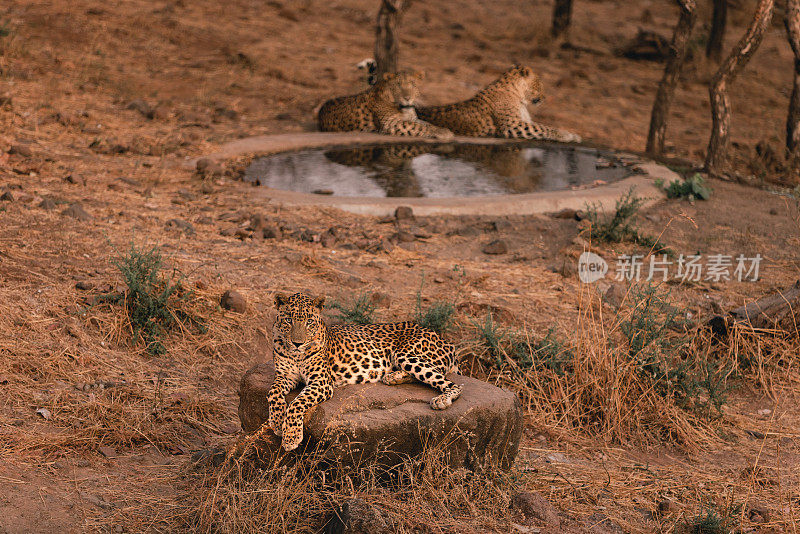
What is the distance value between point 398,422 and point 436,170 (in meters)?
6.73

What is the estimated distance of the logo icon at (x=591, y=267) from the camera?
8391mm

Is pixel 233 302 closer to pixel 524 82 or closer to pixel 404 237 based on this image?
pixel 404 237

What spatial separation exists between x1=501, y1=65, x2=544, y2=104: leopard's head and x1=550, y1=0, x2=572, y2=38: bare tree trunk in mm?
7860

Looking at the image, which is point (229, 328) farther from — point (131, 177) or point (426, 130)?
point (426, 130)

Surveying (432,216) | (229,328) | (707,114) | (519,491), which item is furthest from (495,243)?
(707,114)

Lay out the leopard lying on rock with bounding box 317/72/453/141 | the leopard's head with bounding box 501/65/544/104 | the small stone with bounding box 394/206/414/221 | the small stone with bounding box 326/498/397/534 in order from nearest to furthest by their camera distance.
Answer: the small stone with bounding box 326/498/397/534, the small stone with bounding box 394/206/414/221, the leopard lying on rock with bounding box 317/72/453/141, the leopard's head with bounding box 501/65/544/104

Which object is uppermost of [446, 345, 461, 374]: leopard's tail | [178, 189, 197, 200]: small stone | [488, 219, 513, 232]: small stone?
[446, 345, 461, 374]: leopard's tail

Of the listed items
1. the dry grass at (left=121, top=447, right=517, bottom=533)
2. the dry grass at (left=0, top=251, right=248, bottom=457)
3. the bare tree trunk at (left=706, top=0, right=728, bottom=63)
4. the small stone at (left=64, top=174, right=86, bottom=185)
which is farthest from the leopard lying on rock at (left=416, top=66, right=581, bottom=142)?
the dry grass at (left=121, top=447, right=517, bottom=533)

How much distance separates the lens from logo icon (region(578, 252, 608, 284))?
27.5 ft

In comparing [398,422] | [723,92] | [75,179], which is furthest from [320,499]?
[723,92]

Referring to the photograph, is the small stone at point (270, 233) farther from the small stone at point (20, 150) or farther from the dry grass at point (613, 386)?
the small stone at point (20, 150)

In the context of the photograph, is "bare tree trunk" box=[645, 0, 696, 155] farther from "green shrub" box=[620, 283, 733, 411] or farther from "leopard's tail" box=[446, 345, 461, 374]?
"leopard's tail" box=[446, 345, 461, 374]

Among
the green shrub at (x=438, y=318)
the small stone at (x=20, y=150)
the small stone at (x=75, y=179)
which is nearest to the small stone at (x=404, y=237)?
the green shrub at (x=438, y=318)

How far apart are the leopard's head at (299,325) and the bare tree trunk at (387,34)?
33.1ft
